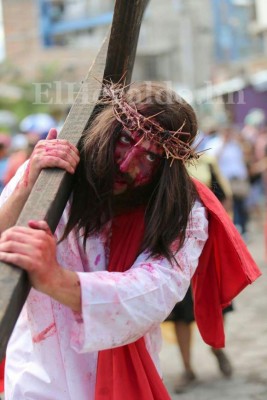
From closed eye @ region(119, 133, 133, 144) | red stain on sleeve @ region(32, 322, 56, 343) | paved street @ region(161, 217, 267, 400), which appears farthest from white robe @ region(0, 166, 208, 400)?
paved street @ region(161, 217, 267, 400)

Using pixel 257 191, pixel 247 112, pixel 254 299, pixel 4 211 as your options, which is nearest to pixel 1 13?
pixel 247 112

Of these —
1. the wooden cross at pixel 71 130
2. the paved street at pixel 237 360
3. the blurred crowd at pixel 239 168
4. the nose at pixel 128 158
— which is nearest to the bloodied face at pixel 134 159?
the nose at pixel 128 158

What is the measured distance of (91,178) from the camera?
204 centimetres

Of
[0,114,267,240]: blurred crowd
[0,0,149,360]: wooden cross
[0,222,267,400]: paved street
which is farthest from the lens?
[0,114,267,240]: blurred crowd

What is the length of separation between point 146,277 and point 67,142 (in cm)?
43

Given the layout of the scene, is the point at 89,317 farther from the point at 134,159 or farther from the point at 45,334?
the point at 134,159

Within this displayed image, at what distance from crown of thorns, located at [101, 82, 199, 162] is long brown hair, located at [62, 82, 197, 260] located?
0.02 meters

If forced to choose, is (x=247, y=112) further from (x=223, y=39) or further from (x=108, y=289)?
(x=108, y=289)

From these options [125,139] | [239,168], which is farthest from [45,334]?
[239,168]

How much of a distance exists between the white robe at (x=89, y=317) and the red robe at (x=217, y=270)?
0.06 meters

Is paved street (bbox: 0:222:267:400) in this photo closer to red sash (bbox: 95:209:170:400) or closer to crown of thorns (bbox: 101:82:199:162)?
red sash (bbox: 95:209:170:400)

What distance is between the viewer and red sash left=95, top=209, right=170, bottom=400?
82.0 inches

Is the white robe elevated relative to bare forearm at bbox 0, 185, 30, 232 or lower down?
lower down

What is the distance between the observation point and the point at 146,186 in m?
2.12
